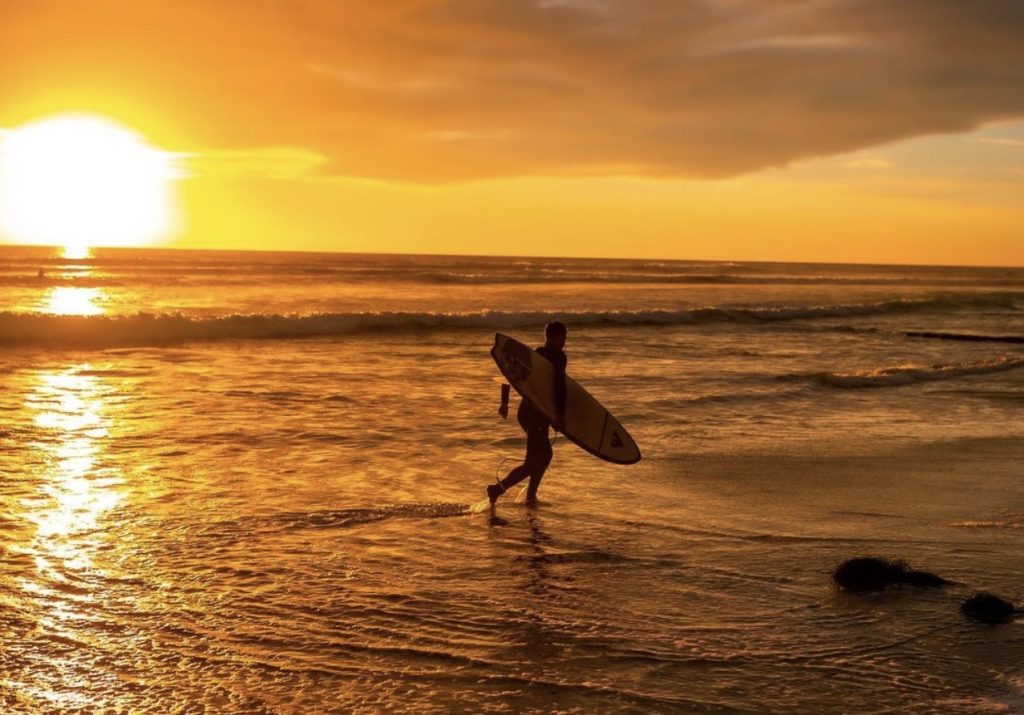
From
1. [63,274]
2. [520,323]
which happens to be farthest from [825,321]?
[63,274]

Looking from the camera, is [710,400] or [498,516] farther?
[710,400]

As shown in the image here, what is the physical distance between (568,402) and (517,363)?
0.78 meters

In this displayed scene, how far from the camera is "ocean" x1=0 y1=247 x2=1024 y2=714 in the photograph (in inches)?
213

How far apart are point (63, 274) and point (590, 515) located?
59.1 m

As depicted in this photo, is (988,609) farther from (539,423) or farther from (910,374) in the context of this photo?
(910,374)

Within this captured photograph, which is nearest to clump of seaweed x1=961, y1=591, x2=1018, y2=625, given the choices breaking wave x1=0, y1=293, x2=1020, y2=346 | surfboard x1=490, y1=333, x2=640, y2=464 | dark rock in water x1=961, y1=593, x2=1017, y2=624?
dark rock in water x1=961, y1=593, x2=1017, y2=624

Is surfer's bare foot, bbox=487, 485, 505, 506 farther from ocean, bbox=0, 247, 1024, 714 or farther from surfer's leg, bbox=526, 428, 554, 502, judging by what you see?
surfer's leg, bbox=526, 428, 554, 502

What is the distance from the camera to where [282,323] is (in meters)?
30.9

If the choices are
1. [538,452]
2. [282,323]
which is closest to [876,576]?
[538,452]

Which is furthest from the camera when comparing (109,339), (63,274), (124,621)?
(63,274)

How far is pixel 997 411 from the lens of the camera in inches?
666

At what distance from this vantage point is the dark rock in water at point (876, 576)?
705 cm

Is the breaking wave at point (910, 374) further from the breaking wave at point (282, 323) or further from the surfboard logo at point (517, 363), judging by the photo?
the breaking wave at point (282, 323)

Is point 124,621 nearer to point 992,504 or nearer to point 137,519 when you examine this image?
point 137,519
